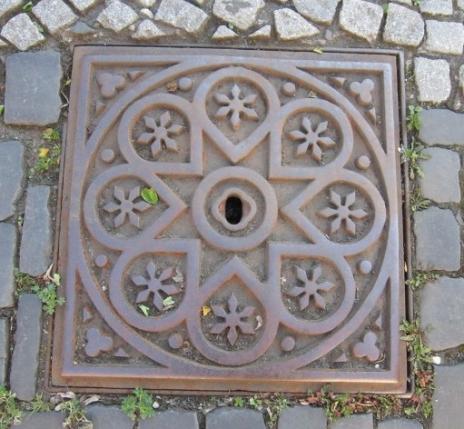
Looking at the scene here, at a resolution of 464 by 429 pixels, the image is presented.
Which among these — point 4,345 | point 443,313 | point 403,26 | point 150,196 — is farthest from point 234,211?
point 403,26

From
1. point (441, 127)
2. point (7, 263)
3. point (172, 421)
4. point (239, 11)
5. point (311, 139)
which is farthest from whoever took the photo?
point (239, 11)

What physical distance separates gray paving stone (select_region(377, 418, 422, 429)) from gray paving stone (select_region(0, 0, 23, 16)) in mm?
2507

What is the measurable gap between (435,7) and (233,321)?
1.84 meters

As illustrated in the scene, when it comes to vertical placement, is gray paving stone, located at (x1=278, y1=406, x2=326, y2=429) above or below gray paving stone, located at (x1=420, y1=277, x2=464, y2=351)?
below

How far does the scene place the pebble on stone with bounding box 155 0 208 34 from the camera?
2732 millimetres

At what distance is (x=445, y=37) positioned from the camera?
2811mm

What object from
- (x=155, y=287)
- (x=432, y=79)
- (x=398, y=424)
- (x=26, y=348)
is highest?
(x=432, y=79)

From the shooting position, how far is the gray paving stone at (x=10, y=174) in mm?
2500

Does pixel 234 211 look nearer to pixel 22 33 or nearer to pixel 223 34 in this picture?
pixel 223 34

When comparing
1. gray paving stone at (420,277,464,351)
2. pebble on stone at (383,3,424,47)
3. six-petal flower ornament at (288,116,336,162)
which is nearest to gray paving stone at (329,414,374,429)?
gray paving stone at (420,277,464,351)

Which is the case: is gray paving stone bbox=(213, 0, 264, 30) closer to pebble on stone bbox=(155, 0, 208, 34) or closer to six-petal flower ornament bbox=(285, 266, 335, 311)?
pebble on stone bbox=(155, 0, 208, 34)

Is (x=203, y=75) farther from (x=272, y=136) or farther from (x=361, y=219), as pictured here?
(x=361, y=219)

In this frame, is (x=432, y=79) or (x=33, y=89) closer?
(x=33, y=89)

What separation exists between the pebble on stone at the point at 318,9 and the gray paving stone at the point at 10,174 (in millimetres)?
1470
